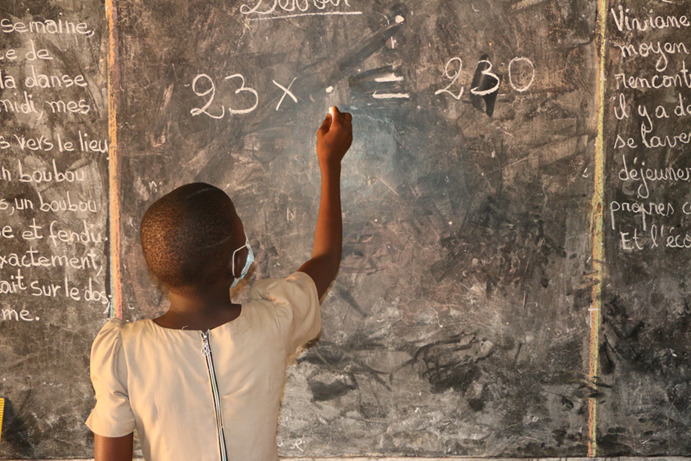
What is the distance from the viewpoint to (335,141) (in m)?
1.51

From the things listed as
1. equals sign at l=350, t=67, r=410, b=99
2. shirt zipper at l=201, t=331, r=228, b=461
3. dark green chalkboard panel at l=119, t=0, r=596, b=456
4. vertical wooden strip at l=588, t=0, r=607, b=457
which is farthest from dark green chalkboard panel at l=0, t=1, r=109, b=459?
vertical wooden strip at l=588, t=0, r=607, b=457

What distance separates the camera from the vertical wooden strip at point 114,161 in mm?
2654

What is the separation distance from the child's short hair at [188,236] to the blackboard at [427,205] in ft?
4.80

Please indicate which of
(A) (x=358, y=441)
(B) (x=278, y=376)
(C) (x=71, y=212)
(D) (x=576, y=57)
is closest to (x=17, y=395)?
(C) (x=71, y=212)

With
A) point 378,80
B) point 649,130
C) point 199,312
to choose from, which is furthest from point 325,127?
point 649,130

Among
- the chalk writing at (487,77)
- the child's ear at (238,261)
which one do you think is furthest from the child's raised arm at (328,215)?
the chalk writing at (487,77)

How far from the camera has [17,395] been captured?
278 centimetres

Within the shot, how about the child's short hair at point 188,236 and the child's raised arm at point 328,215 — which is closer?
the child's short hair at point 188,236

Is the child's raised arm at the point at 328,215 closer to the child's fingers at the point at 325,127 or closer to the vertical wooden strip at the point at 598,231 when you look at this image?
the child's fingers at the point at 325,127

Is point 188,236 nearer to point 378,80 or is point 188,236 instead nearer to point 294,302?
point 294,302

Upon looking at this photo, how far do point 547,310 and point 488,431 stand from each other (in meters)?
0.62

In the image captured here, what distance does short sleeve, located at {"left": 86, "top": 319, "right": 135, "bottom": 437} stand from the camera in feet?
3.96

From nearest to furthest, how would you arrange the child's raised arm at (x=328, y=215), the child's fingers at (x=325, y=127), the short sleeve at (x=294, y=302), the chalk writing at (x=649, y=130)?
the short sleeve at (x=294, y=302), the child's raised arm at (x=328, y=215), the child's fingers at (x=325, y=127), the chalk writing at (x=649, y=130)

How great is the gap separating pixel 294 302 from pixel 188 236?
28 centimetres
